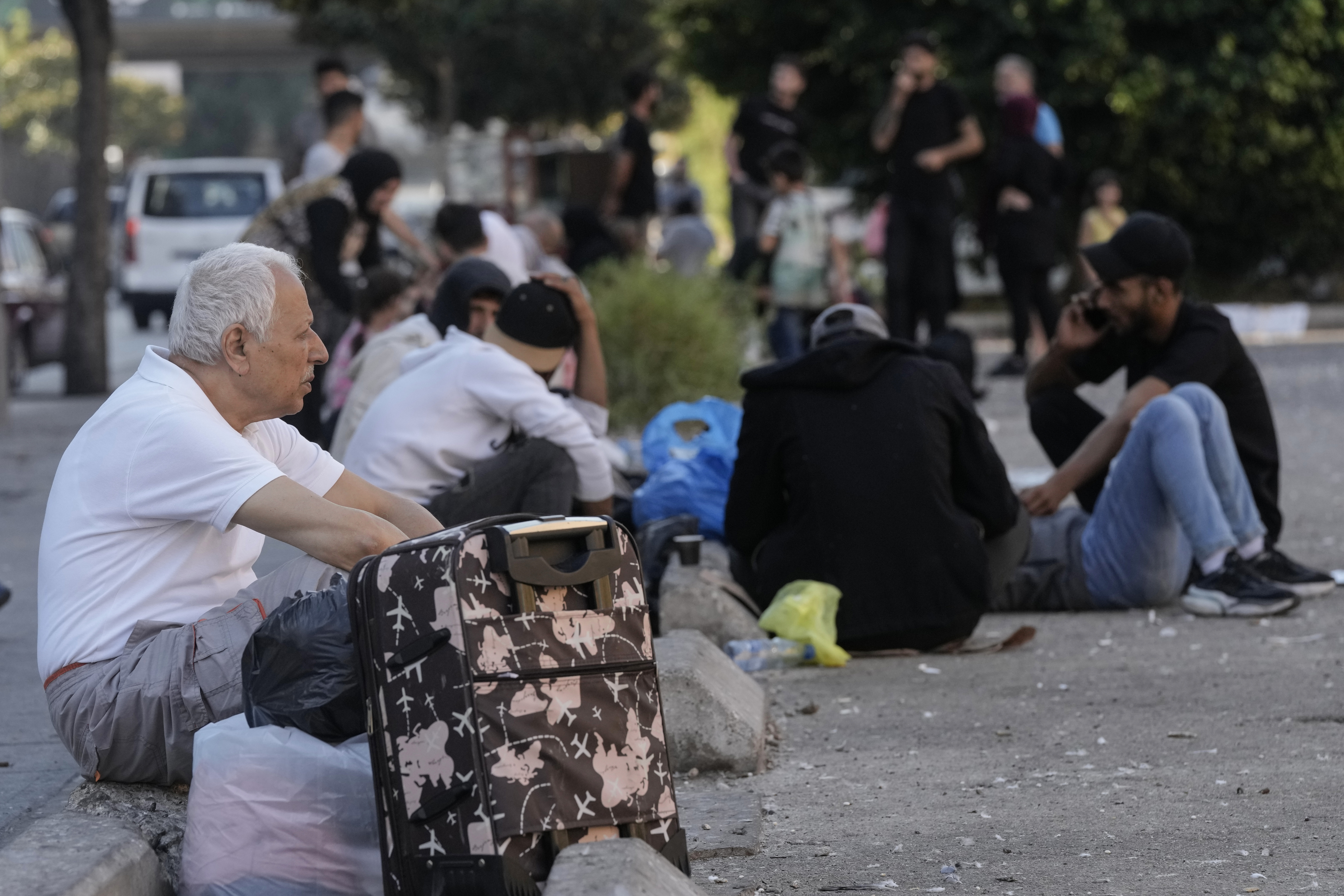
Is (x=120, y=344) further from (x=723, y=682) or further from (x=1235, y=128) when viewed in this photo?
(x=723, y=682)

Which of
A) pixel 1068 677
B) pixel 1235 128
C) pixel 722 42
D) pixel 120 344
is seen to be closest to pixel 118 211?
pixel 120 344

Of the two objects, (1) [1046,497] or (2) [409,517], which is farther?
(1) [1046,497]

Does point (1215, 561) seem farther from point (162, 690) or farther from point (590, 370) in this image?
A: point (162, 690)

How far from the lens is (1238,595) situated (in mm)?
5590

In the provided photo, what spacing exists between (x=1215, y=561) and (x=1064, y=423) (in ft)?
2.81

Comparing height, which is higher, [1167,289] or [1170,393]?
[1167,289]

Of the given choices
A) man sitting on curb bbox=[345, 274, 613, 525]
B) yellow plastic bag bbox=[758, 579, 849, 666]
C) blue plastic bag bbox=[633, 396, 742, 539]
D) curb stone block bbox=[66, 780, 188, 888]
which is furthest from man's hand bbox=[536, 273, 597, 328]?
curb stone block bbox=[66, 780, 188, 888]

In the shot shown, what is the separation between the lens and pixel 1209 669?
16.5 ft

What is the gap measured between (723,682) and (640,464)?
9.42 feet

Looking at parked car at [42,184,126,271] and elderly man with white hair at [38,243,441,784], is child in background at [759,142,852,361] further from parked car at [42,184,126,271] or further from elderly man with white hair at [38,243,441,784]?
parked car at [42,184,126,271]

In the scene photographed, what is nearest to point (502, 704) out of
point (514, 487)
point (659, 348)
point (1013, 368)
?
point (514, 487)

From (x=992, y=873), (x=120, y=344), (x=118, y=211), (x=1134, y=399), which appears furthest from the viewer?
(x=118, y=211)

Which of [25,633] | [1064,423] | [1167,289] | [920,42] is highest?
[920,42]

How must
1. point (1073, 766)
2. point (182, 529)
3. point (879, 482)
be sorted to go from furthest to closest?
1. point (879, 482)
2. point (1073, 766)
3. point (182, 529)
